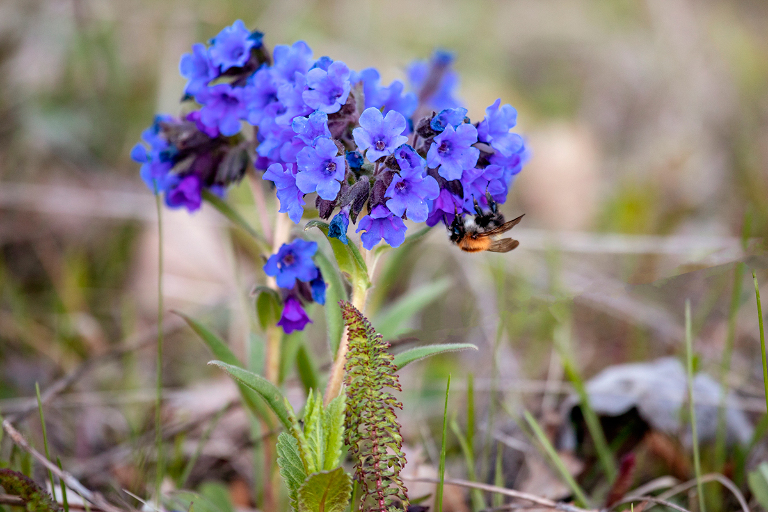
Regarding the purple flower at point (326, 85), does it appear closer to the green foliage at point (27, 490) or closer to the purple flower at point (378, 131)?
the purple flower at point (378, 131)

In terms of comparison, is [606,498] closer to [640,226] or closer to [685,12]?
[640,226]

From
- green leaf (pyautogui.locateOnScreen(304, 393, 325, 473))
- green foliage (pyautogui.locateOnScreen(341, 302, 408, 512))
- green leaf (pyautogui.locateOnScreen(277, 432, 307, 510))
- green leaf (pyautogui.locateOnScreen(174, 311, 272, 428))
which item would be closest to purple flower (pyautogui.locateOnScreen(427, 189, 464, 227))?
green foliage (pyautogui.locateOnScreen(341, 302, 408, 512))

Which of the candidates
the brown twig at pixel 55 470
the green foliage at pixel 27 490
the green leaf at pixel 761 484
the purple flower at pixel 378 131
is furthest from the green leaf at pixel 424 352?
the green leaf at pixel 761 484

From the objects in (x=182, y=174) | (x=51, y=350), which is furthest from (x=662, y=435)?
(x=51, y=350)

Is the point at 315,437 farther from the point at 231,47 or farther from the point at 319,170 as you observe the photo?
the point at 231,47

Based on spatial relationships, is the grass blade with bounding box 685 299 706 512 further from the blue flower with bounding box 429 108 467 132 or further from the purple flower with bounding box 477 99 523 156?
the blue flower with bounding box 429 108 467 132
